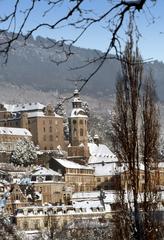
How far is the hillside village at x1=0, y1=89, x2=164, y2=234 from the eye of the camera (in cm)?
6234

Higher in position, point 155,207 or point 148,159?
point 148,159

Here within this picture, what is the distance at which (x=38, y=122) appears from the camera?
104m

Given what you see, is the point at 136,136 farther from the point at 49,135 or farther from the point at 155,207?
the point at 49,135

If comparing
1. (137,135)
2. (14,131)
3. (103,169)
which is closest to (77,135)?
(14,131)

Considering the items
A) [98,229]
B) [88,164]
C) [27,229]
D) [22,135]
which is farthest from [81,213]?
[22,135]

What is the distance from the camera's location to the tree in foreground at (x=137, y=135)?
12375mm

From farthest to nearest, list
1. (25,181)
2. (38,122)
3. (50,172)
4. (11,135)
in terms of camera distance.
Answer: (38,122)
(11,135)
(50,172)
(25,181)

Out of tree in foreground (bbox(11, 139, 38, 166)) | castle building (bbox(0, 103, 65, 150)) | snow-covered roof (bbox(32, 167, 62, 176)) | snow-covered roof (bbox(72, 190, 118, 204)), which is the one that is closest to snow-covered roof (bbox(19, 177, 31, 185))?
snow-covered roof (bbox(32, 167, 62, 176))

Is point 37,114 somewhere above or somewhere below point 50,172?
above

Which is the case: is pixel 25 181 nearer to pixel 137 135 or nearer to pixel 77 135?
pixel 77 135

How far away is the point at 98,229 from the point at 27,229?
8.96 metres

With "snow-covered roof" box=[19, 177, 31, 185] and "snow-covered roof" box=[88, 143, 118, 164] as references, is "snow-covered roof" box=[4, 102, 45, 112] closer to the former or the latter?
"snow-covered roof" box=[88, 143, 118, 164]

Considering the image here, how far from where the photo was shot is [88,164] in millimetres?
92062

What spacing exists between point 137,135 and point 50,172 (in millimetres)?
64027
